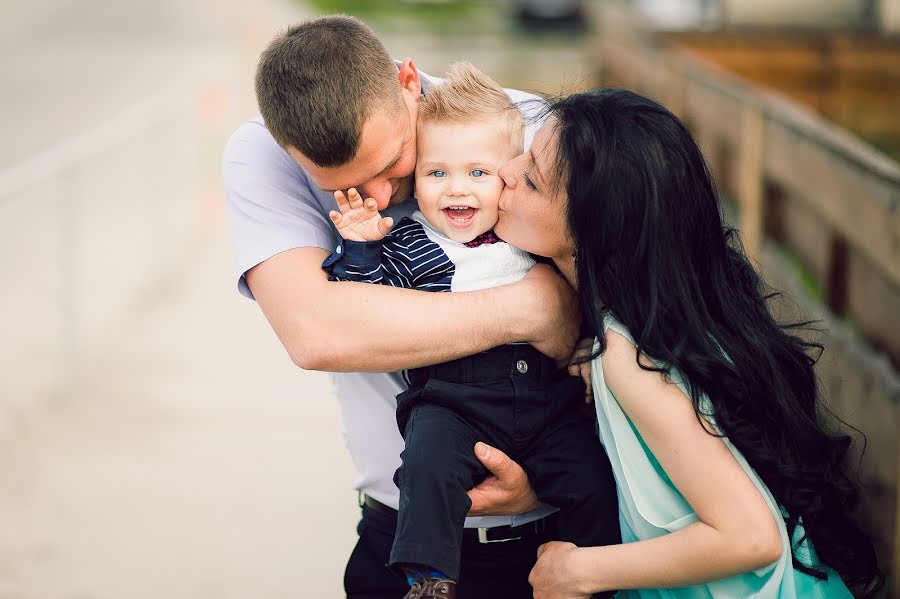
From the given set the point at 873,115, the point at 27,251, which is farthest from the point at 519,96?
the point at 873,115

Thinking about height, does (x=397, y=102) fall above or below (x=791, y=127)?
above

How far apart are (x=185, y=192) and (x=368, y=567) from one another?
8.03m

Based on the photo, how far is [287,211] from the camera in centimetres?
250

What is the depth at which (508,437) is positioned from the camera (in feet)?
7.91

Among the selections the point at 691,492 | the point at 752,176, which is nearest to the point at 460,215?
the point at 691,492

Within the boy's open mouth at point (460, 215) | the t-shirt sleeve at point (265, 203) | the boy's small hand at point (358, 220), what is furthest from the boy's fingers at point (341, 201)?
the boy's open mouth at point (460, 215)

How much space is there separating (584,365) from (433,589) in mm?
590

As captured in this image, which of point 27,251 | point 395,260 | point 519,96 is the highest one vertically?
point 519,96

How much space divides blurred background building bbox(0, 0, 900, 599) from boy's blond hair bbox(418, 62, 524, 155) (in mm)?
203

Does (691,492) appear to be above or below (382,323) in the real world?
below

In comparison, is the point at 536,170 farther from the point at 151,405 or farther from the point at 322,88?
the point at 151,405

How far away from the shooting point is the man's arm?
234 centimetres

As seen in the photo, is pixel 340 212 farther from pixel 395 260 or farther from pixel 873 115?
pixel 873 115

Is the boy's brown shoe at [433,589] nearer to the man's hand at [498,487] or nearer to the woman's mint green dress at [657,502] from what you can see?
the man's hand at [498,487]
